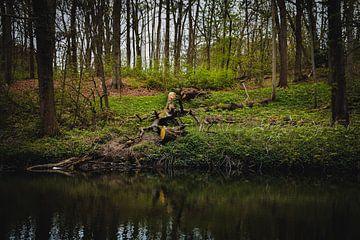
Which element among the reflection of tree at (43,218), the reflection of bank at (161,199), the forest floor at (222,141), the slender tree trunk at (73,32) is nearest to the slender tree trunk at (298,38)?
the forest floor at (222,141)

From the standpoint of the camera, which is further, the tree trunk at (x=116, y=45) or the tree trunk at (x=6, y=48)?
the tree trunk at (x=116, y=45)

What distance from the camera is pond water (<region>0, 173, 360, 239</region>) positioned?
6.58m

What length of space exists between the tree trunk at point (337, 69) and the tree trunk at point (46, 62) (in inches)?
462

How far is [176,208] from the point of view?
8.58 m

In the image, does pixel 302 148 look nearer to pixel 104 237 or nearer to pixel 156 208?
pixel 156 208

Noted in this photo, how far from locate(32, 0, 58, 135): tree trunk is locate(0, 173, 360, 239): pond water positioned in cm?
419

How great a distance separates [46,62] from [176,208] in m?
10.5

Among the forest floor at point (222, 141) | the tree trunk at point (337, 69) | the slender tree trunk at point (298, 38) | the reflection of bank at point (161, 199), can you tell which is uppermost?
the slender tree trunk at point (298, 38)

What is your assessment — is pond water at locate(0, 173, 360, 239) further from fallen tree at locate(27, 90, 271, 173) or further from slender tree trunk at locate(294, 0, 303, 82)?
slender tree trunk at locate(294, 0, 303, 82)

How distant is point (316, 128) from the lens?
15070mm

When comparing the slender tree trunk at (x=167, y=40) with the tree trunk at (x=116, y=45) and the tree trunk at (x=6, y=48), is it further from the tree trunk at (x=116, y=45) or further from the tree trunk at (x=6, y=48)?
the tree trunk at (x=6, y=48)

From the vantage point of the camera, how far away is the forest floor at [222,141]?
13.5 m

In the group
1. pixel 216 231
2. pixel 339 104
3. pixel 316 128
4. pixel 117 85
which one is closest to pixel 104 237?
pixel 216 231

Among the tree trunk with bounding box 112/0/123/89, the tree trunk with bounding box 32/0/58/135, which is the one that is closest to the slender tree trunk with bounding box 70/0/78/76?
the tree trunk with bounding box 32/0/58/135
